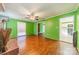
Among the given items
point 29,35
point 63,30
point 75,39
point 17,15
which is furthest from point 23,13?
point 75,39

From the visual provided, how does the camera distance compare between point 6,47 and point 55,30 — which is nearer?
point 6,47

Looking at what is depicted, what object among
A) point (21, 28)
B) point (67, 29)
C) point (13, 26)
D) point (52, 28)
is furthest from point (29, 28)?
point (67, 29)

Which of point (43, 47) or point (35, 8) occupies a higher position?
point (35, 8)

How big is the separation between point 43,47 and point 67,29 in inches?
20.3

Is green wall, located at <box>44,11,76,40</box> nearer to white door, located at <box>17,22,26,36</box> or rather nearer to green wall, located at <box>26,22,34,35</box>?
green wall, located at <box>26,22,34,35</box>

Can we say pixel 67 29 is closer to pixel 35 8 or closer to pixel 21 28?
pixel 35 8

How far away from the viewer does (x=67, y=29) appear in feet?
6.33

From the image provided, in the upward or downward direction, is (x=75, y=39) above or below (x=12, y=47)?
above

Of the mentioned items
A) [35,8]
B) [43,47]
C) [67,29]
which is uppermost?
[35,8]

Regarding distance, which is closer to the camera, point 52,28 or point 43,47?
point 43,47

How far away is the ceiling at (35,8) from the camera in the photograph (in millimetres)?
1849

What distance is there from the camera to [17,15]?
75.5 inches
